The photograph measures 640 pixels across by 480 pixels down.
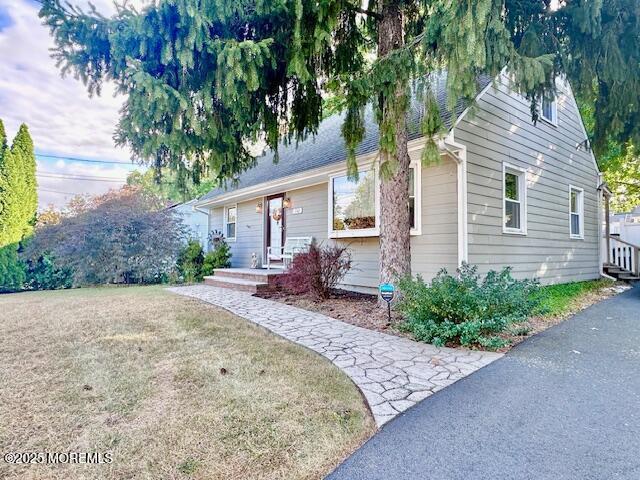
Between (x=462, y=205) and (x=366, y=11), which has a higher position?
(x=366, y=11)

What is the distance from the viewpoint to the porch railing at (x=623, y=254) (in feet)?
36.2

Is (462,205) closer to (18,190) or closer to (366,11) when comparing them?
(366,11)

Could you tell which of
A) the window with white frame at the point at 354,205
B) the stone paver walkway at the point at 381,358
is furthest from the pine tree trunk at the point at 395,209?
the window with white frame at the point at 354,205

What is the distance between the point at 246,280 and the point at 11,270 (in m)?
8.18

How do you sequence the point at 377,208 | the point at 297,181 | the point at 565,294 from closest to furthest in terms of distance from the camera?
the point at 377,208, the point at 565,294, the point at 297,181

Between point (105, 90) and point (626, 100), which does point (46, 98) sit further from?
point (626, 100)

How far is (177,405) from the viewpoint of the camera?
8.77ft

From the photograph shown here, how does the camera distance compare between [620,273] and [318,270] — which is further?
[620,273]

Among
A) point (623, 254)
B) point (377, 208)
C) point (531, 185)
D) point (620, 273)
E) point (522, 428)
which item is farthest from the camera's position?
point (623, 254)

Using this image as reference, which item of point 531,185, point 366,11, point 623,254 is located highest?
point 366,11

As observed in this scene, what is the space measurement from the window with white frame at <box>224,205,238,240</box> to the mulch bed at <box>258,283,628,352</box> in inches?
238

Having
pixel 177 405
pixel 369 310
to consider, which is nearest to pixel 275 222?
pixel 369 310

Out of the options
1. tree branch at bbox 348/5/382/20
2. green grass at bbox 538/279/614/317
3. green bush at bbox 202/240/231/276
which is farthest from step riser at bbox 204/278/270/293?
tree branch at bbox 348/5/382/20

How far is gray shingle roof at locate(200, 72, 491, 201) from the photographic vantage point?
21.8 ft
